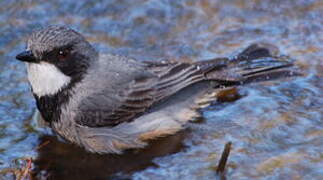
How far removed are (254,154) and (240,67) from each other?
1354 mm

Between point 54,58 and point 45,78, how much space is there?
19cm

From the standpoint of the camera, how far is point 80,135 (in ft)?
19.8

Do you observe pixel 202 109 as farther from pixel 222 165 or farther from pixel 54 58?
pixel 54 58

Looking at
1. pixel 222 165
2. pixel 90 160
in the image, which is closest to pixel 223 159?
pixel 222 165

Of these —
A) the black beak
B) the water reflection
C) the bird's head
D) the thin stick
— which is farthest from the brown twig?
the black beak

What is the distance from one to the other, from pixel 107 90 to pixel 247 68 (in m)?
1.47

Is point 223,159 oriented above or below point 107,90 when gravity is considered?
below

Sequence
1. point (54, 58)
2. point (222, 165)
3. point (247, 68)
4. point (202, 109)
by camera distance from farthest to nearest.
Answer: point (247, 68), point (202, 109), point (54, 58), point (222, 165)

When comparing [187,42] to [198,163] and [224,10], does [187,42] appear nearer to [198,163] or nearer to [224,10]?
[224,10]

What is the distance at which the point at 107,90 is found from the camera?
614cm

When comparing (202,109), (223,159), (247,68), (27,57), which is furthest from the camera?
(247,68)

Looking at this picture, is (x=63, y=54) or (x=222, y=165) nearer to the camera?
(x=222, y=165)

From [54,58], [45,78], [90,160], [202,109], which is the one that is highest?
[54,58]

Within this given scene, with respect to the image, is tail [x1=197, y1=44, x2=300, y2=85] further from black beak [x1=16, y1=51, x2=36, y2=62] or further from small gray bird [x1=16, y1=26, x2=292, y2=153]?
black beak [x1=16, y1=51, x2=36, y2=62]
